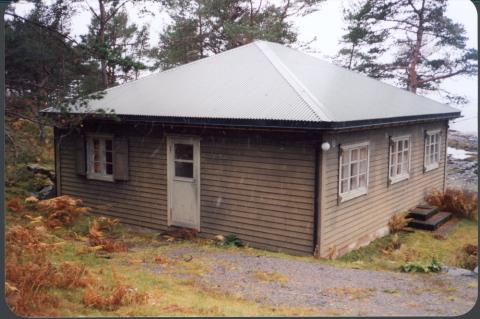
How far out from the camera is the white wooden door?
33.7ft

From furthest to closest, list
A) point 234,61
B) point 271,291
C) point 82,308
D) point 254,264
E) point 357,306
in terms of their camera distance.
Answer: point 234,61 → point 254,264 → point 271,291 → point 357,306 → point 82,308

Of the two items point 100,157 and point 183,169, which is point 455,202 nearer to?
point 183,169

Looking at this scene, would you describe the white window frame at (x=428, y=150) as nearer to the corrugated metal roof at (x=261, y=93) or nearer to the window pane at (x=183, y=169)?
the corrugated metal roof at (x=261, y=93)

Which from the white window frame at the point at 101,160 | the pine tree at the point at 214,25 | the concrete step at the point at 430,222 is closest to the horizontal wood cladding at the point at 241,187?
the white window frame at the point at 101,160

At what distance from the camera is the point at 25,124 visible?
12922 mm

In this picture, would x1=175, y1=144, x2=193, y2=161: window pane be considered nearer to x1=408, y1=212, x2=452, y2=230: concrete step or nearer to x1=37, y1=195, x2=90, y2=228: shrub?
x1=37, y1=195, x2=90, y2=228: shrub

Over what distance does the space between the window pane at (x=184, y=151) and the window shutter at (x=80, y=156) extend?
109 inches

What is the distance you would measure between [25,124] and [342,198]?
8712mm

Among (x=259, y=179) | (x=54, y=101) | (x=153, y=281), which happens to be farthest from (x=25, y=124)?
(x=153, y=281)

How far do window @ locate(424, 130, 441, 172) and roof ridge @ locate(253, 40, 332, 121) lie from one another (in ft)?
18.7

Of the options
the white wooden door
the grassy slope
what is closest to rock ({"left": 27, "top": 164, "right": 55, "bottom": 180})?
the grassy slope

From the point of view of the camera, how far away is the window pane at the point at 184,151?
10.4 m

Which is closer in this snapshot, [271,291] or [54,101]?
[271,291]

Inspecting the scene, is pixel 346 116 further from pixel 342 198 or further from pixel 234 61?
pixel 234 61
